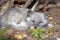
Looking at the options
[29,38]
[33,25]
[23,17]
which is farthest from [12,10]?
[29,38]

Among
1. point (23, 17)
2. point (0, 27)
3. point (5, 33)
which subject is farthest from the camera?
point (23, 17)

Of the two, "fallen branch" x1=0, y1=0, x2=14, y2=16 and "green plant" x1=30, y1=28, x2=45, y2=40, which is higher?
"fallen branch" x1=0, y1=0, x2=14, y2=16

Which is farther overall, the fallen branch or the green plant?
the fallen branch

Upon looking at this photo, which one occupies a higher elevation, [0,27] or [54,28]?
[0,27]

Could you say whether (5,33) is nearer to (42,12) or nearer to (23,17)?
(23,17)

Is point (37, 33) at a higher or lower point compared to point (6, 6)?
lower

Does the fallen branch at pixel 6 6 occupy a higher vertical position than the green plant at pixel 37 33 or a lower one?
higher

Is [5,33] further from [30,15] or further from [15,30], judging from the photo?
[30,15]

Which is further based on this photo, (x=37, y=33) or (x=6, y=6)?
(x=6, y=6)

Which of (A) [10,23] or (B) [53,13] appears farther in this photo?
(B) [53,13]

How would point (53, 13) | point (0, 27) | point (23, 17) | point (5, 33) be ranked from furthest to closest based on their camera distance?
1. point (53, 13)
2. point (23, 17)
3. point (0, 27)
4. point (5, 33)

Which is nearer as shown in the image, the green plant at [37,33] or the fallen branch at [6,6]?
the green plant at [37,33]
